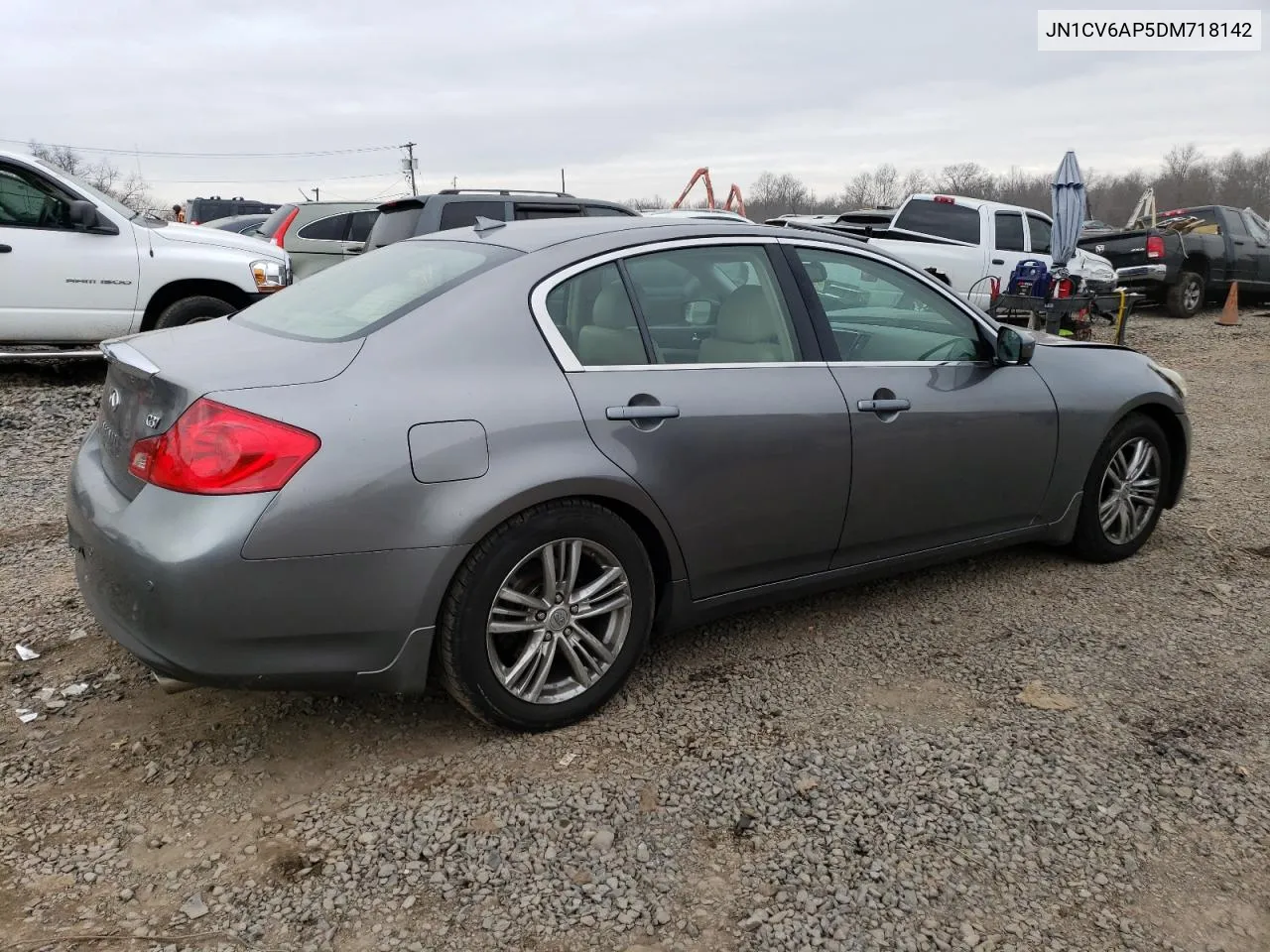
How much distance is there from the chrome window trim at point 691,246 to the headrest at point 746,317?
0.11 m

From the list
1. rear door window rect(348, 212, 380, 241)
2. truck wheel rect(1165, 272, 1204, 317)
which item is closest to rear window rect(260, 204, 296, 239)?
rear door window rect(348, 212, 380, 241)

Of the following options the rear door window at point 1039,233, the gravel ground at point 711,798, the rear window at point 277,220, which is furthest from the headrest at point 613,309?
the rear door window at point 1039,233

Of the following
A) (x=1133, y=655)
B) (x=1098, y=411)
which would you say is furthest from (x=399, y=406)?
(x=1098, y=411)

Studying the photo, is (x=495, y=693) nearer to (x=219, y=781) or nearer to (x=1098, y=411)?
(x=219, y=781)

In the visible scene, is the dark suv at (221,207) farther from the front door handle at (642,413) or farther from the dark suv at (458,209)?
the front door handle at (642,413)

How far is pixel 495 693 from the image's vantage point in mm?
2879

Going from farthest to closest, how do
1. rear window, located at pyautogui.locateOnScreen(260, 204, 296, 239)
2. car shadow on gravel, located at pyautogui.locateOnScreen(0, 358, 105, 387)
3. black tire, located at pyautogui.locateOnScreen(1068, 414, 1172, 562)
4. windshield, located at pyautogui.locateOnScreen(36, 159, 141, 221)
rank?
rear window, located at pyautogui.locateOnScreen(260, 204, 296, 239) → car shadow on gravel, located at pyautogui.locateOnScreen(0, 358, 105, 387) → windshield, located at pyautogui.locateOnScreen(36, 159, 141, 221) → black tire, located at pyautogui.locateOnScreen(1068, 414, 1172, 562)

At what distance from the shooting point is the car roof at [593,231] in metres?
3.29

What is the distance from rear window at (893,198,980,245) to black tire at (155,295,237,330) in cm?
853

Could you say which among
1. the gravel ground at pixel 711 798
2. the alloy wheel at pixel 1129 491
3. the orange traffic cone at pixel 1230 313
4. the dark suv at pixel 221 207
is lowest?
the gravel ground at pixel 711 798

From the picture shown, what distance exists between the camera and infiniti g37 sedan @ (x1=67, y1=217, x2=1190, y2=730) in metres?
2.55

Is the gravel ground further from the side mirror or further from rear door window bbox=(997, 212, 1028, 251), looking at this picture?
rear door window bbox=(997, 212, 1028, 251)

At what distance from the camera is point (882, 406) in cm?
357

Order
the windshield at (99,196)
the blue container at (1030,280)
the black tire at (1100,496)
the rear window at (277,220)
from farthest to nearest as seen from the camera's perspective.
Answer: the rear window at (277,220) → the blue container at (1030,280) → the windshield at (99,196) → the black tire at (1100,496)
